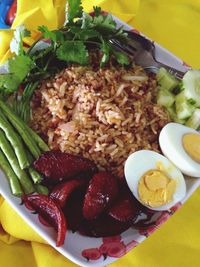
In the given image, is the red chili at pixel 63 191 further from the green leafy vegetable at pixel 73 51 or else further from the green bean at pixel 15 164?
the green leafy vegetable at pixel 73 51

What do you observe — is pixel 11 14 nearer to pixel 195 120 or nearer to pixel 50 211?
pixel 195 120

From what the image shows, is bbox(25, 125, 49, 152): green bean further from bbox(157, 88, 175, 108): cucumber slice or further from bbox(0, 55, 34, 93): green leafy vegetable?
bbox(157, 88, 175, 108): cucumber slice

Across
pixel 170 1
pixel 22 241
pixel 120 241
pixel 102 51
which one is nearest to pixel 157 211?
pixel 120 241

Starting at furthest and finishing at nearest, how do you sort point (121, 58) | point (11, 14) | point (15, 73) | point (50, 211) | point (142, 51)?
point (11, 14) → point (142, 51) → point (121, 58) → point (15, 73) → point (50, 211)

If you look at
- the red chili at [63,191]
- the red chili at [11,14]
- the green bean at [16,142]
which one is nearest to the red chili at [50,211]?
the red chili at [63,191]

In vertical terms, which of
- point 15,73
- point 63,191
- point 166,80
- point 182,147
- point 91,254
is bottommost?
point 91,254

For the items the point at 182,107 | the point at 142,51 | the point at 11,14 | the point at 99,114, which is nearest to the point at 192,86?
the point at 182,107
